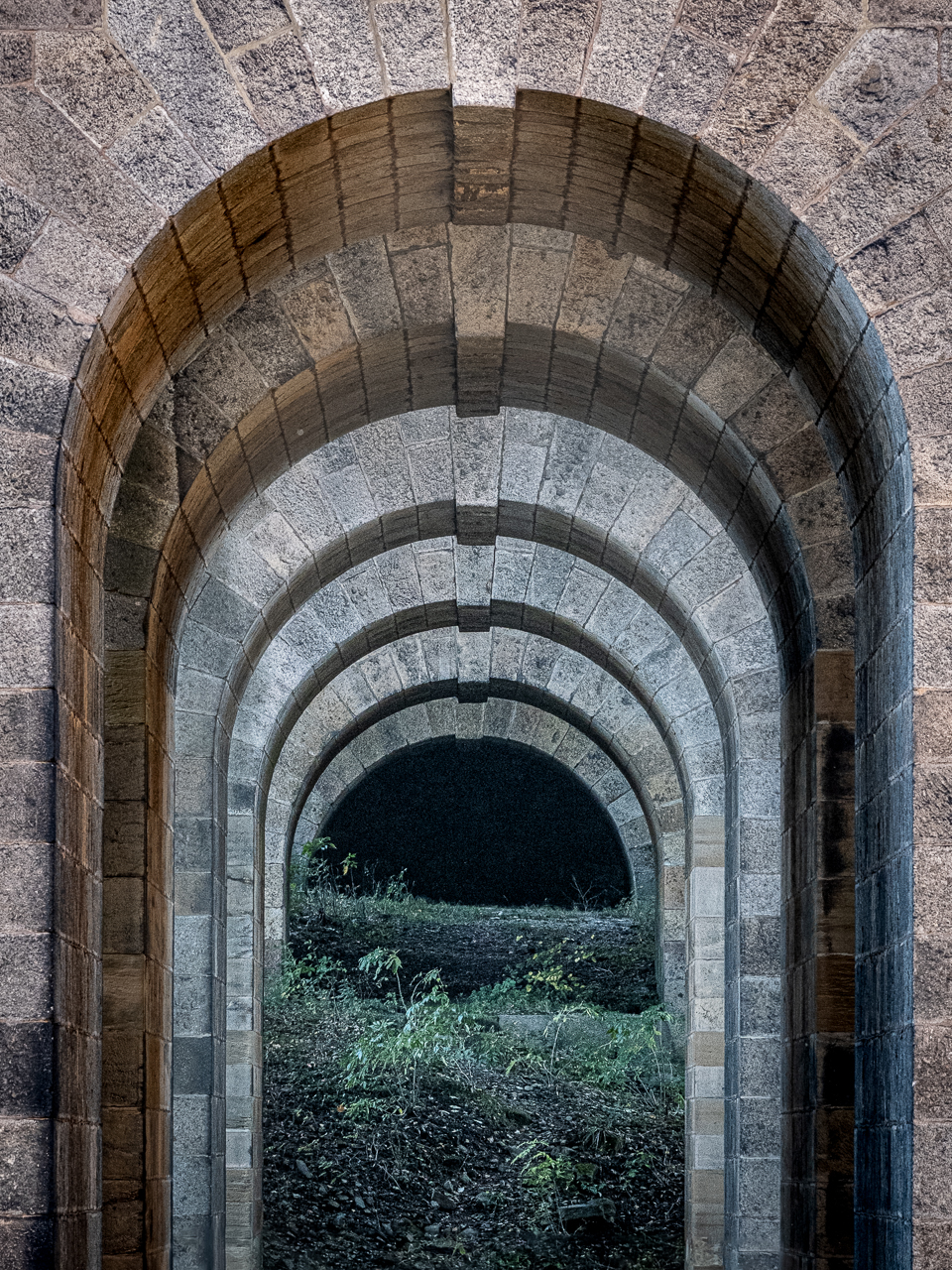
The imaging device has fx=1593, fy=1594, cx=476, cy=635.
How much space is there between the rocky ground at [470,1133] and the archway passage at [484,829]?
7.79 feet

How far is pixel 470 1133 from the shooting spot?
12.9 m

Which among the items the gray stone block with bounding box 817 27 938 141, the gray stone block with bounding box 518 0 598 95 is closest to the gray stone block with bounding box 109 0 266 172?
the gray stone block with bounding box 518 0 598 95

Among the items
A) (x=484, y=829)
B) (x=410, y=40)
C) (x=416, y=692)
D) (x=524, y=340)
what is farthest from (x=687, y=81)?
(x=484, y=829)

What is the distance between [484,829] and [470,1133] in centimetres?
583

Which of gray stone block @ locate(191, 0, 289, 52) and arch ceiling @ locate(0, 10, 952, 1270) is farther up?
gray stone block @ locate(191, 0, 289, 52)

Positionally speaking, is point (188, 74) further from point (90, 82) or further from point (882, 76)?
point (882, 76)

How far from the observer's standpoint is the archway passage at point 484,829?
18.4m

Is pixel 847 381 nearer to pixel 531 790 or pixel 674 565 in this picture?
pixel 674 565

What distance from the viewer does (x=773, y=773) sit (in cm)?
880

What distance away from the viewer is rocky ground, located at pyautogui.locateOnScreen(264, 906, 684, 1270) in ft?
38.5

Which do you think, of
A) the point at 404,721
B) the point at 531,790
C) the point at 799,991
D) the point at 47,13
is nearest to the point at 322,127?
the point at 47,13

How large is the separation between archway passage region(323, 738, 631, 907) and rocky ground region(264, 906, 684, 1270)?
2.37 m

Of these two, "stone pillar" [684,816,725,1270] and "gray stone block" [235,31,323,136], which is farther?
"stone pillar" [684,816,725,1270]

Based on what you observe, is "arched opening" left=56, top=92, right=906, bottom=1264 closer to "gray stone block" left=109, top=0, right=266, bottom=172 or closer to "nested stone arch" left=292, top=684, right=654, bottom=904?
"gray stone block" left=109, top=0, right=266, bottom=172
